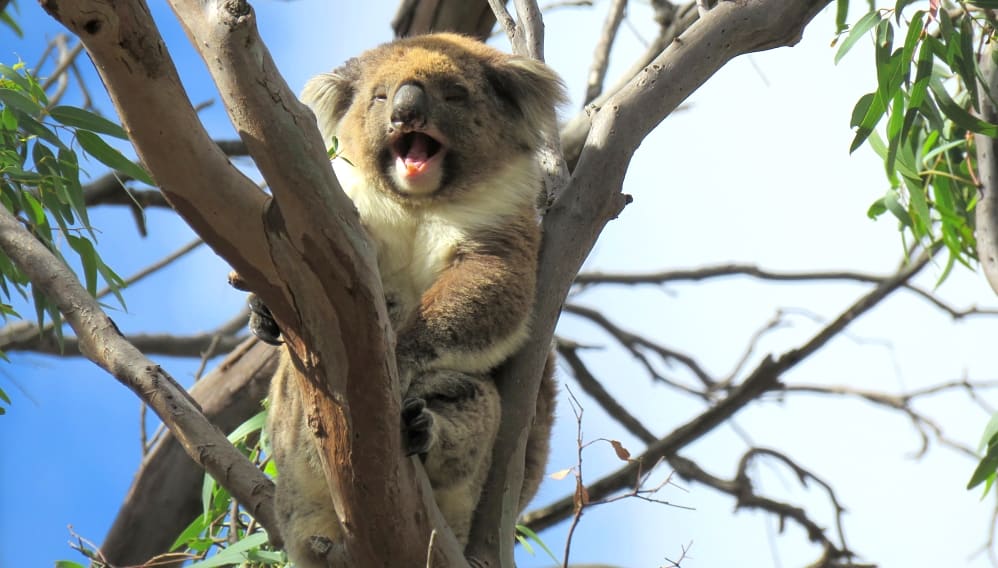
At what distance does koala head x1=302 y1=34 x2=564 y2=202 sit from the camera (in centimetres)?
245

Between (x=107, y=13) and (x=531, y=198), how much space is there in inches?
50.3

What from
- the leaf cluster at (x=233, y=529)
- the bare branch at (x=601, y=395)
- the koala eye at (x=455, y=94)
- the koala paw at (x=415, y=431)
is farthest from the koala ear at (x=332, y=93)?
the bare branch at (x=601, y=395)

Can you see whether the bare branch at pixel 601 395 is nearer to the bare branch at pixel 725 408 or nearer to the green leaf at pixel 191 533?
the bare branch at pixel 725 408

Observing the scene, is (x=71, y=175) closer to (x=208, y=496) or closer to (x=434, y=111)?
(x=434, y=111)

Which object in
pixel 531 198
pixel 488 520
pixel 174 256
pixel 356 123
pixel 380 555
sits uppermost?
pixel 174 256

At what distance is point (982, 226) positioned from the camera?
2910 mm

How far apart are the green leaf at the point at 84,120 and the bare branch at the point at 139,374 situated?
1.30 ft

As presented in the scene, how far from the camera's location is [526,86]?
8.74ft

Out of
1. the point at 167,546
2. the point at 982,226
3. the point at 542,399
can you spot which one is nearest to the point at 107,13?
the point at 542,399

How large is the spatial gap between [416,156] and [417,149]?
0.03 m

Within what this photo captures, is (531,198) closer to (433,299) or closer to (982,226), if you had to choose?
(433,299)

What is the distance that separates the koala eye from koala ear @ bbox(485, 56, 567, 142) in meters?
0.15

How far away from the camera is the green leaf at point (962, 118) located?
2516 millimetres

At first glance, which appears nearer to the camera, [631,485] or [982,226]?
[982,226]
